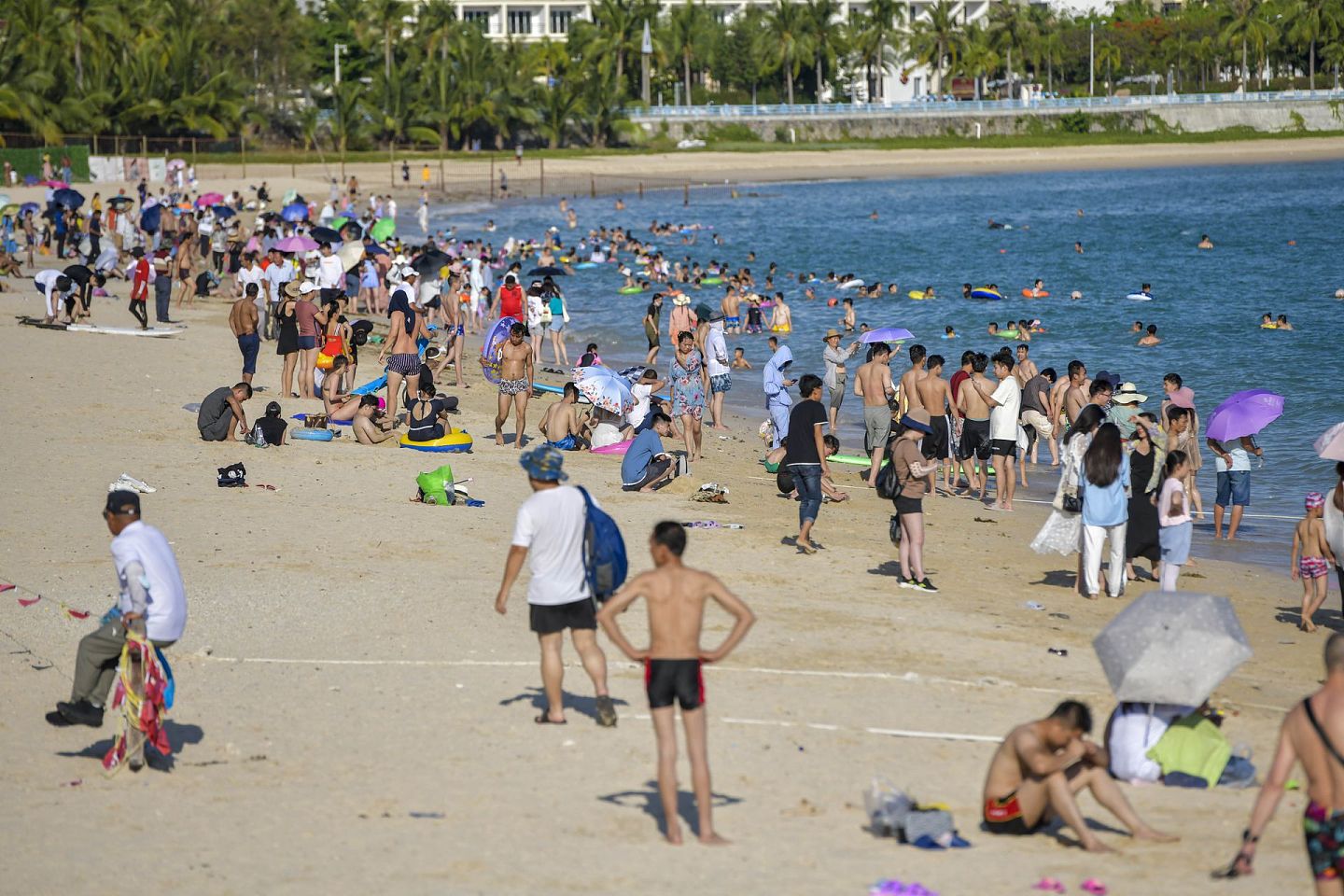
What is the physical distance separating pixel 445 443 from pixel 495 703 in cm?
798

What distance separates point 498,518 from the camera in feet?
45.5

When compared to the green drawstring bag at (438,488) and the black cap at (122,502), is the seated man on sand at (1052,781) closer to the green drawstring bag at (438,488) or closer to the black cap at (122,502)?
the black cap at (122,502)

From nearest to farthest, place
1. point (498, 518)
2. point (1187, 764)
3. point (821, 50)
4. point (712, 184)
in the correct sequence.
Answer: point (1187, 764)
point (498, 518)
point (712, 184)
point (821, 50)

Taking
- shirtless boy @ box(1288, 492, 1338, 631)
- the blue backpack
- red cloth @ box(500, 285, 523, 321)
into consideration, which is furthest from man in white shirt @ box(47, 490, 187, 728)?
red cloth @ box(500, 285, 523, 321)

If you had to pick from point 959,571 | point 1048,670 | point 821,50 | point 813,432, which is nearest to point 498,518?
point 813,432

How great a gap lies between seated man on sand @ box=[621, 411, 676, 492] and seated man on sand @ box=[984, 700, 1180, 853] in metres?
8.39

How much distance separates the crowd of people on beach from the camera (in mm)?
7168

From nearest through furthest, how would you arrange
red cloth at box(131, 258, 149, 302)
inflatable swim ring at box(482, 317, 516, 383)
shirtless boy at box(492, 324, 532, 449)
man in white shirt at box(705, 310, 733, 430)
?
shirtless boy at box(492, 324, 532, 449) < man in white shirt at box(705, 310, 733, 430) < inflatable swim ring at box(482, 317, 516, 383) < red cloth at box(131, 258, 149, 302)

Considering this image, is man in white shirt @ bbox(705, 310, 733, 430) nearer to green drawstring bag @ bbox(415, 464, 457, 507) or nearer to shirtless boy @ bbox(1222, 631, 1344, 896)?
green drawstring bag @ bbox(415, 464, 457, 507)

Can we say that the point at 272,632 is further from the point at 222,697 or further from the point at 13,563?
the point at 13,563

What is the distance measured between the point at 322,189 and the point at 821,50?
54894 mm

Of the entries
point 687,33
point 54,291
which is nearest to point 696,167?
point 687,33

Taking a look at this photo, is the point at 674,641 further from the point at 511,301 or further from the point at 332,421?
the point at 511,301

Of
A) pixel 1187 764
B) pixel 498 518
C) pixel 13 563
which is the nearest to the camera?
pixel 1187 764
